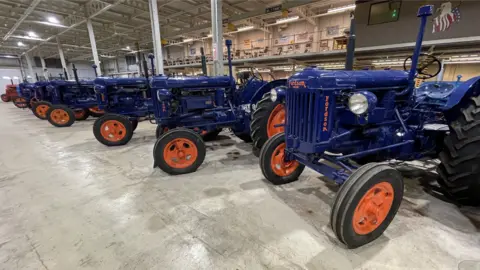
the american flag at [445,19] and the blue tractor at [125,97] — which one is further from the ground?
the american flag at [445,19]

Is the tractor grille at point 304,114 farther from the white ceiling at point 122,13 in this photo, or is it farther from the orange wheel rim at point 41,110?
the orange wheel rim at point 41,110

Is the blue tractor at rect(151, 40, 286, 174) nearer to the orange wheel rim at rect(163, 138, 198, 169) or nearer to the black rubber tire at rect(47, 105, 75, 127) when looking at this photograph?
the orange wheel rim at rect(163, 138, 198, 169)

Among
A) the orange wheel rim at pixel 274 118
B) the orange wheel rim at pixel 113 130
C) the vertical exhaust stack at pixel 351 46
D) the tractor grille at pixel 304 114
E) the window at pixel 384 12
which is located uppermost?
the window at pixel 384 12

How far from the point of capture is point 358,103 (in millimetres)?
1777

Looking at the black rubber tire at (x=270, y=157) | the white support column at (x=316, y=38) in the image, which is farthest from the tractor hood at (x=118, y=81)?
the white support column at (x=316, y=38)

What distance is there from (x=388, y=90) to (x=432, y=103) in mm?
1085

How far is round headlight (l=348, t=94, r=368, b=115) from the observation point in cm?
175

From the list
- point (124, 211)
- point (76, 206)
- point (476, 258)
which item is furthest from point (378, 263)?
point (76, 206)

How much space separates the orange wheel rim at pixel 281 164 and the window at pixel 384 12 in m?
9.08

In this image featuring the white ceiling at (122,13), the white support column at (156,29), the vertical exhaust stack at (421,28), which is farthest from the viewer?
the white ceiling at (122,13)

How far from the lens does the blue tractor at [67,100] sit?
7066 millimetres

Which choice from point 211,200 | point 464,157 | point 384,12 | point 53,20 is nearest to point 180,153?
point 211,200

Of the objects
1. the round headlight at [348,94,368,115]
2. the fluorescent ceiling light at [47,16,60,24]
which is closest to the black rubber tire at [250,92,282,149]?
the round headlight at [348,94,368,115]

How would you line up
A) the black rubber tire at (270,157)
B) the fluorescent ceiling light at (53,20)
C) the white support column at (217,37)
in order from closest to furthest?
the black rubber tire at (270,157)
the white support column at (217,37)
the fluorescent ceiling light at (53,20)
